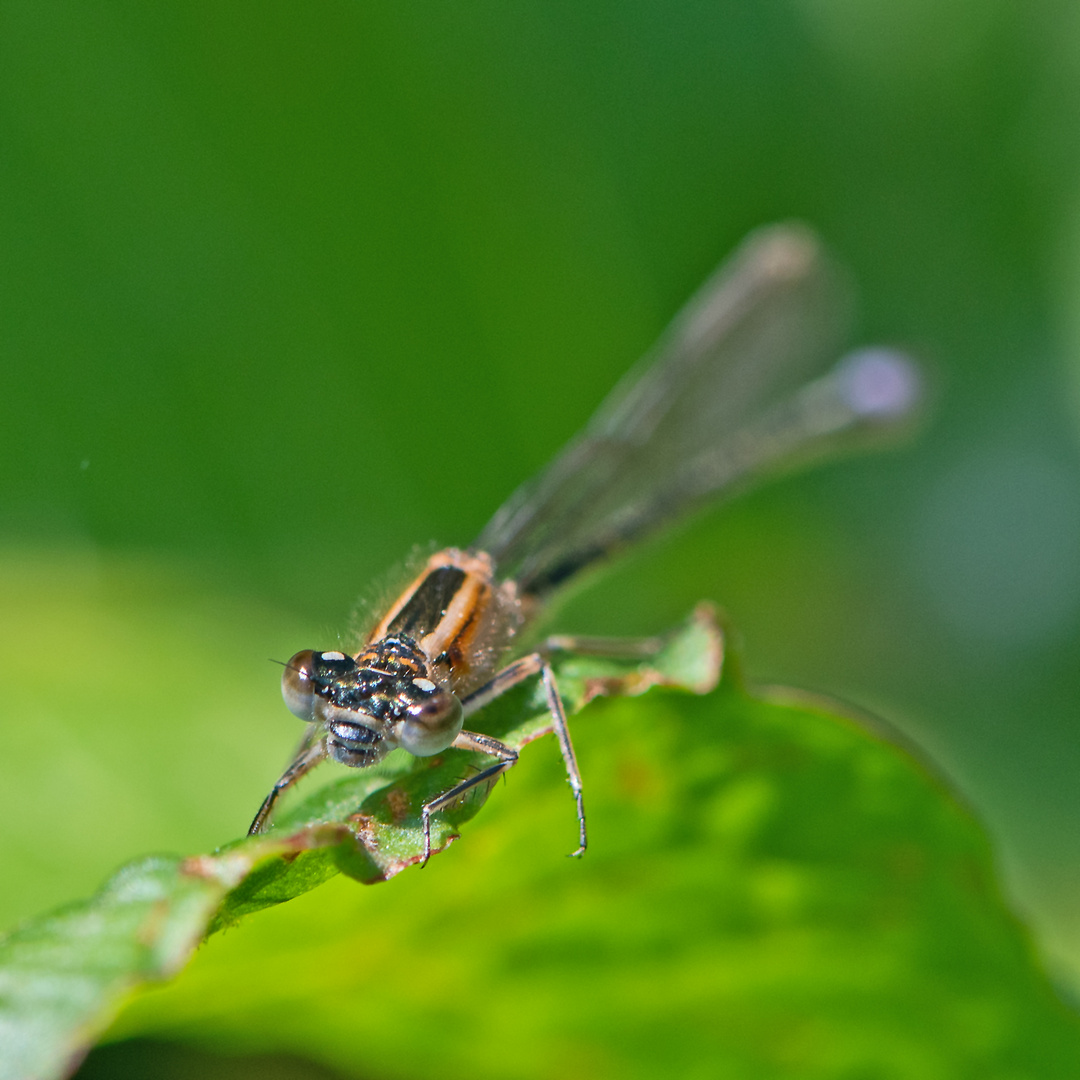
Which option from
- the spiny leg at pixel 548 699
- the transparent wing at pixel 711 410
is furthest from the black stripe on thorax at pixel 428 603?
the transparent wing at pixel 711 410

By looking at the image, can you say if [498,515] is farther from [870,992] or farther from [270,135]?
[270,135]

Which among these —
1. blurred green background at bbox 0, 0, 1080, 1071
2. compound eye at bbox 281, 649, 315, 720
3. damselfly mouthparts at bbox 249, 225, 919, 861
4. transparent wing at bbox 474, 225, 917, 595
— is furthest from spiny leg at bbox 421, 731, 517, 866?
blurred green background at bbox 0, 0, 1080, 1071

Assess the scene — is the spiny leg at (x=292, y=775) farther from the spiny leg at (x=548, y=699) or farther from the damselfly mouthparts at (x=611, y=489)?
the spiny leg at (x=548, y=699)

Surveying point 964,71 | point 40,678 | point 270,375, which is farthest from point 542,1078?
point 964,71

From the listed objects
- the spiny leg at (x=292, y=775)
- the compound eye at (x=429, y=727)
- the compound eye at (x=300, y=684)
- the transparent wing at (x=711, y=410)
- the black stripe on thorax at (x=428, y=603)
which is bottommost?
the compound eye at (x=429, y=727)

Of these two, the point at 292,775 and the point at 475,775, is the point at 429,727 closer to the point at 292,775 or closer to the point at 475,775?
the point at 475,775

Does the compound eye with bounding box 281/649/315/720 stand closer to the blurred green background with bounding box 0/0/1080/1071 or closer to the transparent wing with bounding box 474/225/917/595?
the transparent wing with bounding box 474/225/917/595

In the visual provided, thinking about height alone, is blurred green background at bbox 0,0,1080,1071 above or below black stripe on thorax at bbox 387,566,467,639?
above

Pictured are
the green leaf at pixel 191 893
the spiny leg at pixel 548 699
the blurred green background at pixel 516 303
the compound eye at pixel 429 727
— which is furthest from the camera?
the blurred green background at pixel 516 303

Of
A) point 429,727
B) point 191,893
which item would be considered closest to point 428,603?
point 429,727
